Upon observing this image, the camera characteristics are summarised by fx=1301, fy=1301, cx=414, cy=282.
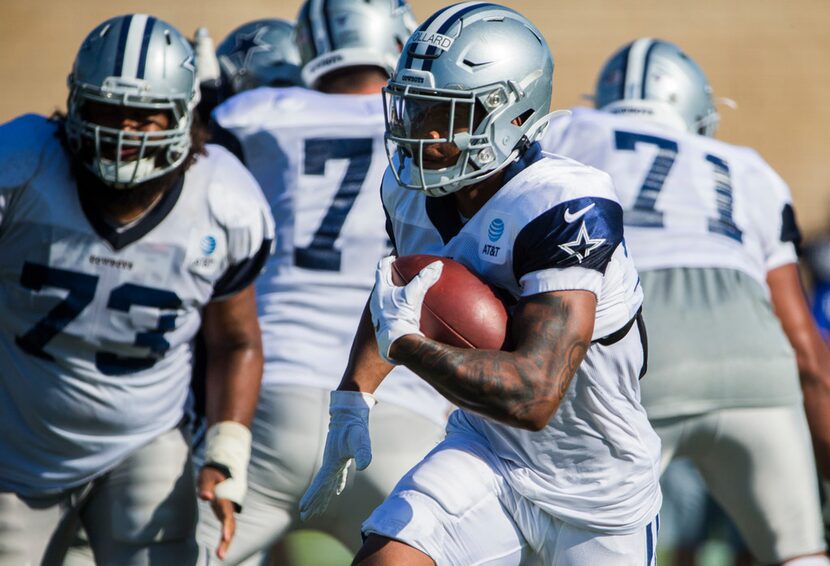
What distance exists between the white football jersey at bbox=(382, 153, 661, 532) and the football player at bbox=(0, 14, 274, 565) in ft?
2.55

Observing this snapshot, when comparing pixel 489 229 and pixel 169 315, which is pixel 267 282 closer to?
pixel 169 315

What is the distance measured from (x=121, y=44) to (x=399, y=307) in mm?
1333

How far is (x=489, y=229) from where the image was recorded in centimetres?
251

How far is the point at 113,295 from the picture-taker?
317cm

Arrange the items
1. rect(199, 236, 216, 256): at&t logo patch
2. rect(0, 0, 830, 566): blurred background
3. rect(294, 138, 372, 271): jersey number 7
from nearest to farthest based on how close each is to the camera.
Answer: rect(199, 236, 216, 256): at&t logo patch
rect(294, 138, 372, 271): jersey number 7
rect(0, 0, 830, 566): blurred background

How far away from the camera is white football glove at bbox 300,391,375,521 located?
2594 millimetres

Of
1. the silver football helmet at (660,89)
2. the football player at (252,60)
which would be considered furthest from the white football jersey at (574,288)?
the football player at (252,60)

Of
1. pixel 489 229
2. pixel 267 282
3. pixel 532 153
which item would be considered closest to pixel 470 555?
pixel 489 229

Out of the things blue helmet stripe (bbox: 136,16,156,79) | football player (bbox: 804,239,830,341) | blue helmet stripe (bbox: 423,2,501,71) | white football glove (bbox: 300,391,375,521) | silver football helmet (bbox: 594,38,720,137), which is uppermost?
blue helmet stripe (bbox: 423,2,501,71)

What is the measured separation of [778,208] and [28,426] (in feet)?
8.08

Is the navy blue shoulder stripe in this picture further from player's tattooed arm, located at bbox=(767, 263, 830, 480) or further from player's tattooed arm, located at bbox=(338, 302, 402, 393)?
player's tattooed arm, located at bbox=(767, 263, 830, 480)

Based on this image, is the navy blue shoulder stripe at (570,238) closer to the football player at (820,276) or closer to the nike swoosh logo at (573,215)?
the nike swoosh logo at (573,215)

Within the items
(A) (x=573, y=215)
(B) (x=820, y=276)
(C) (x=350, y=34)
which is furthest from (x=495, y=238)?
(B) (x=820, y=276)

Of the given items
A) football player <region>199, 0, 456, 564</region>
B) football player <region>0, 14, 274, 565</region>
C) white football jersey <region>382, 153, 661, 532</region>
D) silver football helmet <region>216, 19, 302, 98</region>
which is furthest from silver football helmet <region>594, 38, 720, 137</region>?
white football jersey <region>382, 153, 661, 532</region>
